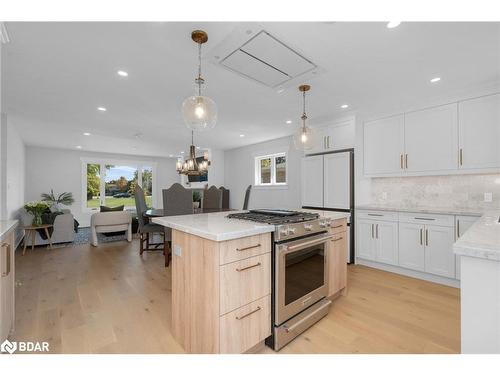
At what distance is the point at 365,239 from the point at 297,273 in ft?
7.22

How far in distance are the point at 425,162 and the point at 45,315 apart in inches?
182

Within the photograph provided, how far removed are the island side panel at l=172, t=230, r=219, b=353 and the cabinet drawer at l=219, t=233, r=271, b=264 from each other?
58 mm

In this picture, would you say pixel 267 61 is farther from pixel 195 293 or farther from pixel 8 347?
pixel 8 347

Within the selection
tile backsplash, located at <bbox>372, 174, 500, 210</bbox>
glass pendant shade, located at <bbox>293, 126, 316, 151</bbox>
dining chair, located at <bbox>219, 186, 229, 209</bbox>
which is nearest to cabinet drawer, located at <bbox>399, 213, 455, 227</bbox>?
tile backsplash, located at <bbox>372, 174, 500, 210</bbox>

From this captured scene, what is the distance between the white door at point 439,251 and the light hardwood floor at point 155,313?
20 centimetres

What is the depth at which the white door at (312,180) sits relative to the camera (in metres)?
4.13

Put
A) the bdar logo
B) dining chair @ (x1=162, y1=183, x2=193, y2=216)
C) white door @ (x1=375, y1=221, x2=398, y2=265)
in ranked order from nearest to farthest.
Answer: the bdar logo → white door @ (x1=375, y1=221, x2=398, y2=265) → dining chair @ (x1=162, y1=183, x2=193, y2=216)

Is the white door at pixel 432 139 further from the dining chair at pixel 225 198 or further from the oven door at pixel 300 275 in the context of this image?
the dining chair at pixel 225 198

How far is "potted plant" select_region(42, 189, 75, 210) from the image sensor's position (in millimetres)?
7070

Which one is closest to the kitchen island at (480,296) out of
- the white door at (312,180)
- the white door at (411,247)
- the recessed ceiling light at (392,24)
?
the recessed ceiling light at (392,24)

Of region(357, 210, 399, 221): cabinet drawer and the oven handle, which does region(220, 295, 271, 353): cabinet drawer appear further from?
region(357, 210, 399, 221): cabinet drawer

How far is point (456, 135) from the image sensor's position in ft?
9.50
